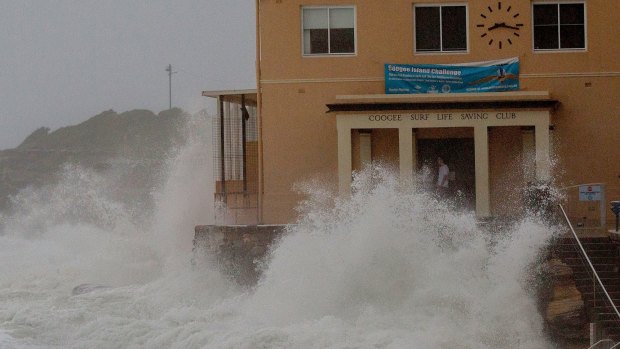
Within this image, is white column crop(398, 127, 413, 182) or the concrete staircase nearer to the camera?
the concrete staircase

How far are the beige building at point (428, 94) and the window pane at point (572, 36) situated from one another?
3 centimetres

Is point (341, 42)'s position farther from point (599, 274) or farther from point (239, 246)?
point (599, 274)

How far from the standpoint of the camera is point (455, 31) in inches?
1246

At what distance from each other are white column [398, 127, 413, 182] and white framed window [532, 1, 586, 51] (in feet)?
13.7

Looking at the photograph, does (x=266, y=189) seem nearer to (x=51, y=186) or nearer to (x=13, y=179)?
(x=51, y=186)

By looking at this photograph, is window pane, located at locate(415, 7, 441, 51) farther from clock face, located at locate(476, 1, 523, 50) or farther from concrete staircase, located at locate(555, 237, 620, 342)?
concrete staircase, located at locate(555, 237, 620, 342)

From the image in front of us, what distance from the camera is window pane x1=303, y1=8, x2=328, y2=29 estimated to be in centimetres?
3172

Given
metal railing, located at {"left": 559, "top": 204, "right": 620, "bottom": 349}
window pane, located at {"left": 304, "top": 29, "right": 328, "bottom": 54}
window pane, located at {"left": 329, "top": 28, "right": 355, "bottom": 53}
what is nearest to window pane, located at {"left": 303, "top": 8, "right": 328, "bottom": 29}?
window pane, located at {"left": 304, "top": 29, "right": 328, "bottom": 54}

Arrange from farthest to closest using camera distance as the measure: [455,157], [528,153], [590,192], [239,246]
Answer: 1. [455,157]
2. [528,153]
3. [239,246]
4. [590,192]

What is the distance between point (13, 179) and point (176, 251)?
71.7 m

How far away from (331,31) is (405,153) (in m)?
3.90

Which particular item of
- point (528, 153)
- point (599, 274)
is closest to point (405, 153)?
point (528, 153)

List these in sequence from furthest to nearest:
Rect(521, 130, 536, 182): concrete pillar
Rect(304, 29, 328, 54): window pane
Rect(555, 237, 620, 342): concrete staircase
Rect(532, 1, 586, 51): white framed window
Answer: Rect(304, 29, 328, 54): window pane, Rect(532, 1, 586, 51): white framed window, Rect(521, 130, 536, 182): concrete pillar, Rect(555, 237, 620, 342): concrete staircase

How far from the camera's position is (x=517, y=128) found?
31484mm
